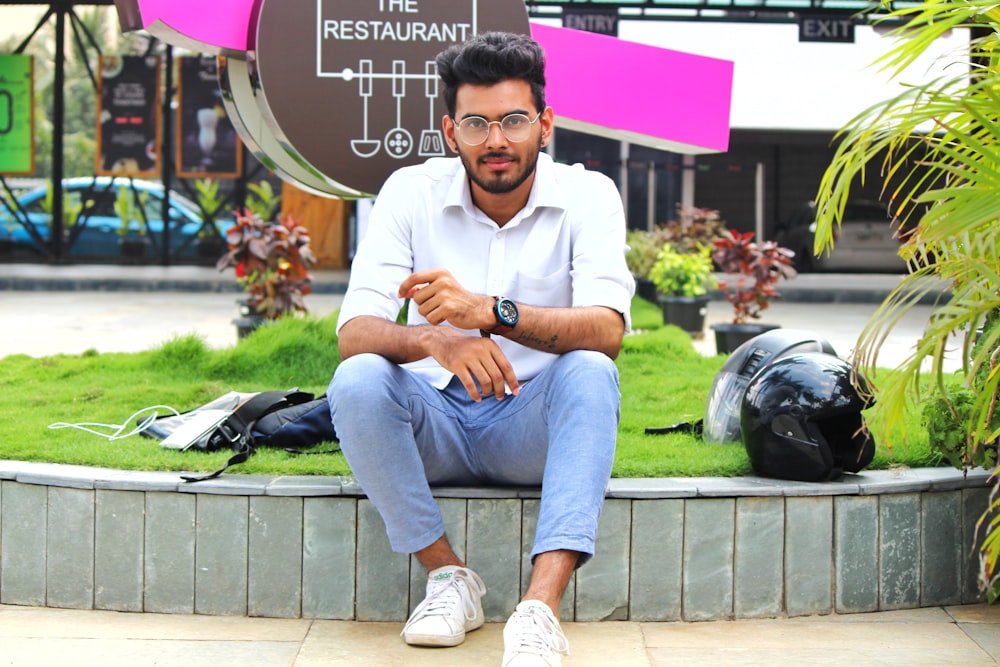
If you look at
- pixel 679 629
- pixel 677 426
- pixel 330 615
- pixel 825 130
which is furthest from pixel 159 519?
pixel 825 130

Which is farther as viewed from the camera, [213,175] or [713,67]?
[213,175]

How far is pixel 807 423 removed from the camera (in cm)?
295

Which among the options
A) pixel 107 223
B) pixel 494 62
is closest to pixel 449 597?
pixel 494 62

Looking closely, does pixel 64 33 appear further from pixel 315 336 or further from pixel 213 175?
pixel 315 336

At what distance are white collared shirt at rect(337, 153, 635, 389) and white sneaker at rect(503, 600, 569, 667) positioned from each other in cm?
65

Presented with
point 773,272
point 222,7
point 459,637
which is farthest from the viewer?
point 773,272

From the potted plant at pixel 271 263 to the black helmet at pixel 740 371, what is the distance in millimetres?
3862

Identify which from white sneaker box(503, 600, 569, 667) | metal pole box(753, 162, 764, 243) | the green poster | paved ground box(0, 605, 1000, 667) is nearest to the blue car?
the green poster

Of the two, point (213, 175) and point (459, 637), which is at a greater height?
point (213, 175)

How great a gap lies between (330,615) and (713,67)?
2808mm

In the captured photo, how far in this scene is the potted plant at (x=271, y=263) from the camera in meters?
6.98

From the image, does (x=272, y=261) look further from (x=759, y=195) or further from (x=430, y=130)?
(x=759, y=195)

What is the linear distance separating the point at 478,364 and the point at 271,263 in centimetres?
465

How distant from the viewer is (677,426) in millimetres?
3738
